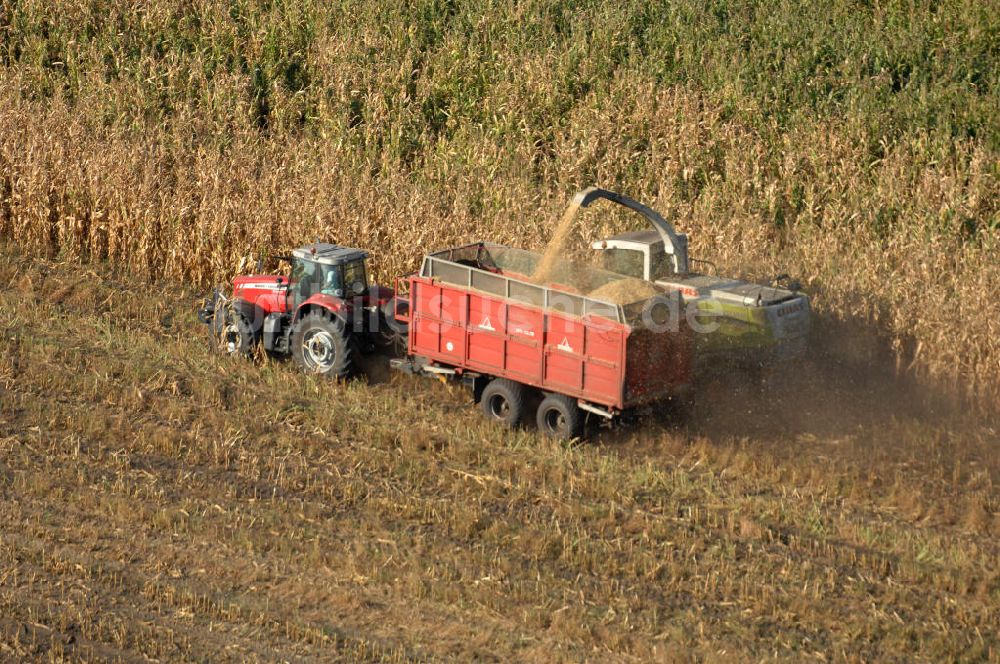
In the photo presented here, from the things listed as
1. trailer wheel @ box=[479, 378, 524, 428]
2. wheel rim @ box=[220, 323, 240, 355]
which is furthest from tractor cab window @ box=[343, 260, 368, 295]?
trailer wheel @ box=[479, 378, 524, 428]

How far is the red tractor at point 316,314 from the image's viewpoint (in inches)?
592

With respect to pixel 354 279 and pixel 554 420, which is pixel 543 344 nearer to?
pixel 554 420

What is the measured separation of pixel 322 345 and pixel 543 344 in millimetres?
3102

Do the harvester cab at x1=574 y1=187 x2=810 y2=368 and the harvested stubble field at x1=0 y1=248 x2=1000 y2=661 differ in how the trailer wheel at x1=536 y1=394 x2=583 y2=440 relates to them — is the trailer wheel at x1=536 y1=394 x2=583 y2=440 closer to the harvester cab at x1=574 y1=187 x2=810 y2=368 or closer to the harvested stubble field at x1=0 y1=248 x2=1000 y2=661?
the harvested stubble field at x1=0 y1=248 x2=1000 y2=661

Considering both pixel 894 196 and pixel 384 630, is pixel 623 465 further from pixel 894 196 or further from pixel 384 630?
pixel 894 196

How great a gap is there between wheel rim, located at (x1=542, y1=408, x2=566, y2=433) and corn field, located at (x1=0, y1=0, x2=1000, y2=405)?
172 inches

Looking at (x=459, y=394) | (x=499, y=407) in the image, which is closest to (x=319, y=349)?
(x=459, y=394)

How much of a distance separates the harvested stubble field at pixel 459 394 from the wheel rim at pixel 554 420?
28cm

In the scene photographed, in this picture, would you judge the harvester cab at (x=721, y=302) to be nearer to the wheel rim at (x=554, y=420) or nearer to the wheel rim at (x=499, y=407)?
the wheel rim at (x=554, y=420)

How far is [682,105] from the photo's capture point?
71.9ft

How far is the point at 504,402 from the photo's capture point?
14.2 metres

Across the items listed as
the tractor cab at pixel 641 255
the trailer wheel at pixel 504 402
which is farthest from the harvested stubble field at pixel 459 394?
the tractor cab at pixel 641 255

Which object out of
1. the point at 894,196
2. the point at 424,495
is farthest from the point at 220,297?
the point at 894,196

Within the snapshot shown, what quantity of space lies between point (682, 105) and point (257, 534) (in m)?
13.0
